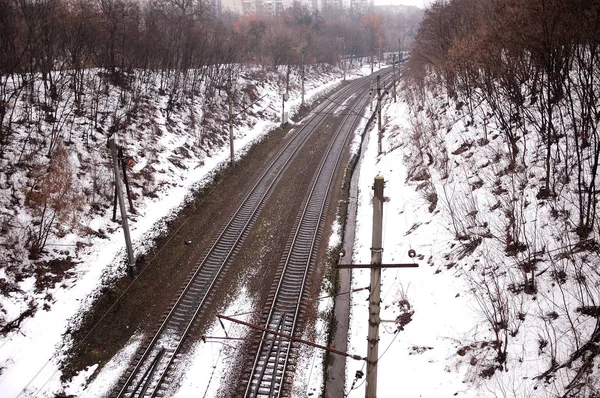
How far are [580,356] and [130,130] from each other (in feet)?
86.9

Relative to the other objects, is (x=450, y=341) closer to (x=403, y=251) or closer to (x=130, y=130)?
(x=403, y=251)

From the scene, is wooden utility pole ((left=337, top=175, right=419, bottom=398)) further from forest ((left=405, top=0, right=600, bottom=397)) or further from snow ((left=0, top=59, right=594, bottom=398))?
forest ((left=405, top=0, right=600, bottom=397))

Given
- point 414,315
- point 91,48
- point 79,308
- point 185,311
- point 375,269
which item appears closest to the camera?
point 375,269

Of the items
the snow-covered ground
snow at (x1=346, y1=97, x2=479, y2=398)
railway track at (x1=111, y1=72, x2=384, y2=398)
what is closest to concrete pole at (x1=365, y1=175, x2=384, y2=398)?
snow at (x1=346, y1=97, x2=479, y2=398)

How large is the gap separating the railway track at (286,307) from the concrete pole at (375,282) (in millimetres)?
1895

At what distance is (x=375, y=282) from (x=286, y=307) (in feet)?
26.3

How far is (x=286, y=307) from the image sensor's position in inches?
604

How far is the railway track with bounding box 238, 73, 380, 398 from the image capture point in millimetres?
12203

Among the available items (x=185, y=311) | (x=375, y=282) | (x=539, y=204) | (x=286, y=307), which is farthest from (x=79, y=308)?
(x=539, y=204)

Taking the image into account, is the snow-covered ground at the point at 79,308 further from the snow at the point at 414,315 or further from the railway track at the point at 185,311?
the snow at the point at 414,315

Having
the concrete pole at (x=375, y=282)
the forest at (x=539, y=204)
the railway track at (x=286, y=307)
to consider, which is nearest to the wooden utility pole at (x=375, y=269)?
the concrete pole at (x=375, y=282)

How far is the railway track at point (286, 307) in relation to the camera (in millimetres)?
12203

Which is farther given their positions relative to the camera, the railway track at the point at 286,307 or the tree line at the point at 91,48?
the tree line at the point at 91,48

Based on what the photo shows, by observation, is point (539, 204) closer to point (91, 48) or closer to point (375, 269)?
point (375, 269)
